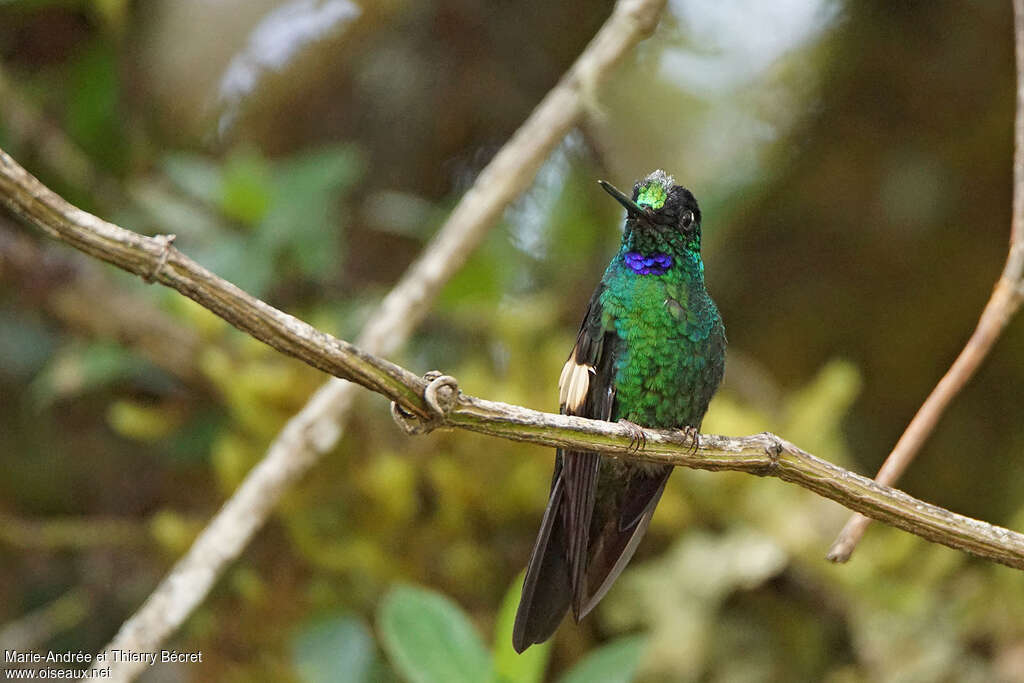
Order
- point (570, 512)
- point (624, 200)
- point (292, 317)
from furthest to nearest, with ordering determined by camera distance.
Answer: point (570, 512), point (624, 200), point (292, 317)

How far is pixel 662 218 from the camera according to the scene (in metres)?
1.82

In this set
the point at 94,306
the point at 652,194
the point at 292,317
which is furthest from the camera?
the point at 94,306

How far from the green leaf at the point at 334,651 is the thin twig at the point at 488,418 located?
52.1 inches

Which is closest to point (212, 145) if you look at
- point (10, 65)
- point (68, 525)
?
point (10, 65)

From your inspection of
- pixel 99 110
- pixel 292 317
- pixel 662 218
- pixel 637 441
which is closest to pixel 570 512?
pixel 637 441

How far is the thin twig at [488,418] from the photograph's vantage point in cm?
103

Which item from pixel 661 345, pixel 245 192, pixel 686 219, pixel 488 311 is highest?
pixel 245 192

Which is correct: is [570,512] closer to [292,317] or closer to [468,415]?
[468,415]

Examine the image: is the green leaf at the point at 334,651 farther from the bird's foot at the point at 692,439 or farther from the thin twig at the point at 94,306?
the bird's foot at the point at 692,439

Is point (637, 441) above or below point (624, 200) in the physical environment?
below

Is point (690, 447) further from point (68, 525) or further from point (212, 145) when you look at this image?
point (212, 145)

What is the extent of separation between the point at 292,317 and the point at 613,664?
130 cm

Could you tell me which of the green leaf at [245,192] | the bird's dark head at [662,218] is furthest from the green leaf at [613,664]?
the green leaf at [245,192]

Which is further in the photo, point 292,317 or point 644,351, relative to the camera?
point 644,351
